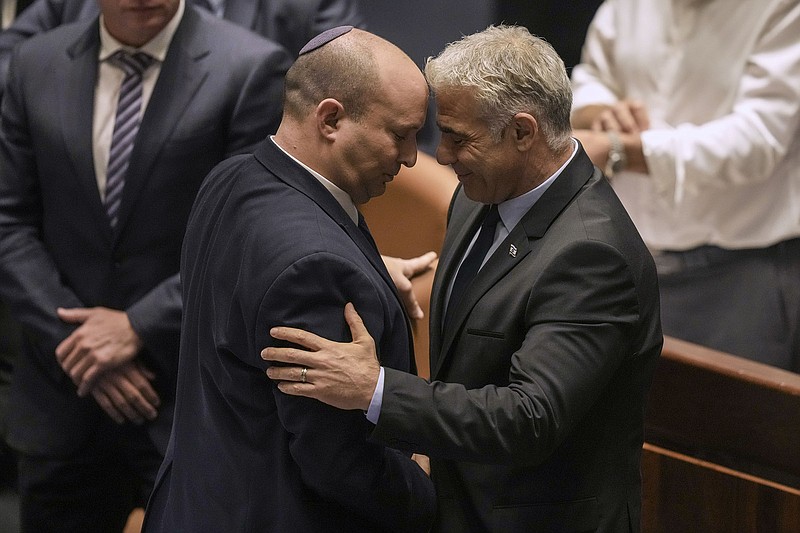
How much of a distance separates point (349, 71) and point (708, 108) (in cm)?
169

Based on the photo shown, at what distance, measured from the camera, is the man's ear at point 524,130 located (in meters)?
2.03

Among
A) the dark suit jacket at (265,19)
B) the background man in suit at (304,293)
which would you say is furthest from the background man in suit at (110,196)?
the background man in suit at (304,293)

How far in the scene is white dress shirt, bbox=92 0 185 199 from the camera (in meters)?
2.84

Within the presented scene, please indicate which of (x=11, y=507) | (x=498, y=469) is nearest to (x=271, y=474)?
(x=498, y=469)

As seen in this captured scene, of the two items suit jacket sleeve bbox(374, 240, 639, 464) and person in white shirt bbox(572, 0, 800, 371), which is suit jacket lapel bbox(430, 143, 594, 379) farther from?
person in white shirt bbox(572, 0, 800, 371)

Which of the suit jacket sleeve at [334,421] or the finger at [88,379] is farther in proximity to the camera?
the finger at [88,379]

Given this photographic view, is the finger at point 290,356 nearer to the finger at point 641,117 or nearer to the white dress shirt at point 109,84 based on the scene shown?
the white dress shirt at point 109,84

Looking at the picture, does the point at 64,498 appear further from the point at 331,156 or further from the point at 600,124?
the point at 600,124

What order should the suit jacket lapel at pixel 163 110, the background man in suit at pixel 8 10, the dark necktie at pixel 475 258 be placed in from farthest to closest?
the background man in suit at pixel 8 10, the suit jacket lapel at pixel 163 110, the dark necktie at pixel 475 258

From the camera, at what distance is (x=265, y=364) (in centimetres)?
192

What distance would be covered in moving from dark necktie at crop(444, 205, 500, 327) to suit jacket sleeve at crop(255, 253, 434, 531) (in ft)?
0.95

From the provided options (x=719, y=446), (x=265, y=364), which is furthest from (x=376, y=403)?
(x=719, y=446)

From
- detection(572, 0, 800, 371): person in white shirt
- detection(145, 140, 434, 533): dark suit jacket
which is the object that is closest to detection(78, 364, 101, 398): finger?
detection(145, 140, 434, 533): dark suit jacket

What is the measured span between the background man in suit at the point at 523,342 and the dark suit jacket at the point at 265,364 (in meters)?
0.07
